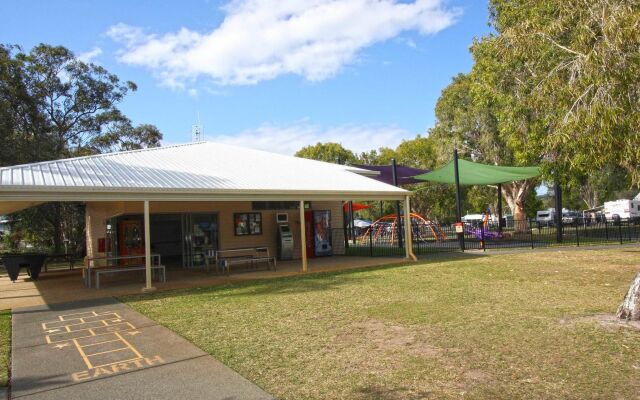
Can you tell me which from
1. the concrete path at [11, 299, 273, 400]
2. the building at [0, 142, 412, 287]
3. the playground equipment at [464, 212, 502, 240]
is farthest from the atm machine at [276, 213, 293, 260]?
the concrete path at [11, 299, 273, 400]

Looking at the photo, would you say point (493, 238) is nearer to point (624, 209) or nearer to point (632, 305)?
point (632, 305)

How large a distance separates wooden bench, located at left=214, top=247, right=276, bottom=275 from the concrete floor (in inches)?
14.2

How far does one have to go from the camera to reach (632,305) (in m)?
6.36

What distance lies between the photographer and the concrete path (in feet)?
14.8

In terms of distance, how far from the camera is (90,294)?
11117 mm

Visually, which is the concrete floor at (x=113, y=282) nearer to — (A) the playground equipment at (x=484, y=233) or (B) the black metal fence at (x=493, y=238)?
(B) the black metal fence at (x=493, y=238)

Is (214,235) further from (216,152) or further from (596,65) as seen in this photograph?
(596,65)

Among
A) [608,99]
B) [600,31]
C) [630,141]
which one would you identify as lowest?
[630,141]

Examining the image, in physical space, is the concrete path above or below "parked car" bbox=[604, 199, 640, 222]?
below

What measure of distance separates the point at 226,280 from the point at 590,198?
5847 cm

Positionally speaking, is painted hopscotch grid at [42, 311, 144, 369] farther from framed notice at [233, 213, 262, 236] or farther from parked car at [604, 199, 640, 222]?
parked car at [604, 199, 640, 222]

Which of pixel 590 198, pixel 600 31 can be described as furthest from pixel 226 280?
pixel 590 198

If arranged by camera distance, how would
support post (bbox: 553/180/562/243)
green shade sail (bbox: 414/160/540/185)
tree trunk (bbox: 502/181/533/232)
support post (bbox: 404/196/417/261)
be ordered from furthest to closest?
tree trunk (bbox: 502/181/533/232), green shade sail (bbox: 414/160/540/185), support post (bbox: 553/180/562/243), support post (bbox: 404/196/417/261)

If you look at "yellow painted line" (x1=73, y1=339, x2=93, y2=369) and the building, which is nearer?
"yellow painted line" (x1=73, y1=339, x2=93, y2=369)
